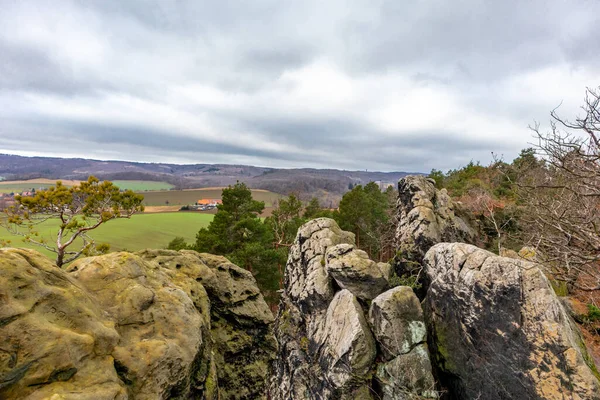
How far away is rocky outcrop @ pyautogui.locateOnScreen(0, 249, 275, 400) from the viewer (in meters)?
5.43

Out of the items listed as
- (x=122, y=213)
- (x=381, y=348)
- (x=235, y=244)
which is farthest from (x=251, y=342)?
(x=235, y=244)

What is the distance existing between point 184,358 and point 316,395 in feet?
33.6

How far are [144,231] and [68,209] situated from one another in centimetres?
6642

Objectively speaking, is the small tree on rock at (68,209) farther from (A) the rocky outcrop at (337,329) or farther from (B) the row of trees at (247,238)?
(A) the rocky outcrop at (337,329)

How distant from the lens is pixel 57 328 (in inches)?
237

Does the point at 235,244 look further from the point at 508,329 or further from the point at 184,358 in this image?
the point at 508,329

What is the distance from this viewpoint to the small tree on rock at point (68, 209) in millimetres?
16078

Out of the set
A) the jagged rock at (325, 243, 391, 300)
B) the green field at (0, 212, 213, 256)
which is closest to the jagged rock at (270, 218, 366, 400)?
the jagged rock at (325, 243, 391, 300)

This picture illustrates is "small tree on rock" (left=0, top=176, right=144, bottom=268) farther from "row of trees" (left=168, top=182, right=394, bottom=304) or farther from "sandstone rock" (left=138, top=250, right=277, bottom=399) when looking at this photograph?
"row of trees" (left=168, top=182, right=394, bottom=304)

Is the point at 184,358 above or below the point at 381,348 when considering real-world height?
above

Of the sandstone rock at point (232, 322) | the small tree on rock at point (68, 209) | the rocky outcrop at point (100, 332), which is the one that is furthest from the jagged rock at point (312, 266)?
the small tree on rock at point (68, 209)

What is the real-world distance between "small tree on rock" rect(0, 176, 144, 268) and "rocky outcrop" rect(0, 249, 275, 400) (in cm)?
924

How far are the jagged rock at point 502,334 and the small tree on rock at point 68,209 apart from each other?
62.8ft

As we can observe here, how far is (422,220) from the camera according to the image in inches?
723
